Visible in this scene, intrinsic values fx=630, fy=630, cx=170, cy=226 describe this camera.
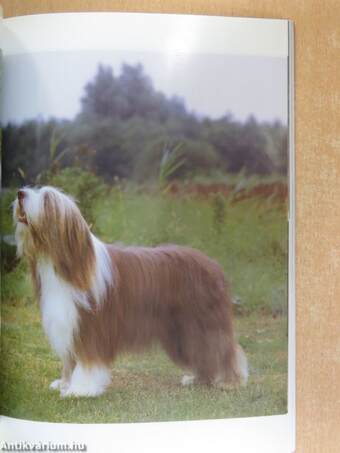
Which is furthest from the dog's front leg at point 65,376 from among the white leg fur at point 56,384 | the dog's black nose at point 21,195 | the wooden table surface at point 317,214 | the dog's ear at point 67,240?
the wooden table surface at point 317,214

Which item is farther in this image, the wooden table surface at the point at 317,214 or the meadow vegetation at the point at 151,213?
the wooden table surface at the point at 317,214

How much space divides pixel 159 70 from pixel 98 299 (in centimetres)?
68

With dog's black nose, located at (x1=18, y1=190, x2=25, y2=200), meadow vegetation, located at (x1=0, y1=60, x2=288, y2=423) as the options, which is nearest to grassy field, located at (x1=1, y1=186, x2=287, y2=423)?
meadow vegetation, located at (x1=0, y1=60, x2=288, y2=423)

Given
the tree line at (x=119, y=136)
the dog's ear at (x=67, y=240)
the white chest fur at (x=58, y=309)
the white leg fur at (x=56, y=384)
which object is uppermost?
the tree line at (x=119, y=136)

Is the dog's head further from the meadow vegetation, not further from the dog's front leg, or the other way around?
the dog's front leg

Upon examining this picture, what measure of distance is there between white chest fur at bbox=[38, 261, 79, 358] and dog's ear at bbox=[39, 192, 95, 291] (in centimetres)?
3

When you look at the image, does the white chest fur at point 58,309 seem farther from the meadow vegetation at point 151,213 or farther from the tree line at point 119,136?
the tree line at point 119,136

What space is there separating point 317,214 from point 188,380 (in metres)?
0.64

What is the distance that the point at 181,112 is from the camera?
1827 millimetres

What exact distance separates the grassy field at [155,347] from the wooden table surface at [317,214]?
0.28ft

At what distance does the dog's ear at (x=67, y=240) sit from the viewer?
5.90 feet

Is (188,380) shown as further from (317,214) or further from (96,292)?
(317,214)

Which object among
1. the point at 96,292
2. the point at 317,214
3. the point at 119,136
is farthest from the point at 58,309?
the point at 317,214

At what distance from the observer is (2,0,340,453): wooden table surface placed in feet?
6.33
